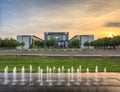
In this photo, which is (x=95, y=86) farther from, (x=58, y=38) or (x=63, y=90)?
(x=58, y=38)

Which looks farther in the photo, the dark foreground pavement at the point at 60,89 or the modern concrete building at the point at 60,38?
the modern concrete building at the point at 60,38

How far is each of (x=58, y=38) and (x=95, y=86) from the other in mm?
135836

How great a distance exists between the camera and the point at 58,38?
477ft

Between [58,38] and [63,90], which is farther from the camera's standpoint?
[58,38]

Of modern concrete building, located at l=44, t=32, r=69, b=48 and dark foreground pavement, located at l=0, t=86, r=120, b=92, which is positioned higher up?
modern concrete building, located at l=44, t=32, r=69, b=48

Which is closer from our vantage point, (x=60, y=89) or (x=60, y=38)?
(x=60, y=89)

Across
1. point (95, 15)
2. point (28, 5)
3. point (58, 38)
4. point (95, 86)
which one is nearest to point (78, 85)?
point (95, 86)

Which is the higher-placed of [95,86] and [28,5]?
[28,5]

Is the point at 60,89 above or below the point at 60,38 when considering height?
below

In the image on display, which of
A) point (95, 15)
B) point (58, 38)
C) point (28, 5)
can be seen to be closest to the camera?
point (28, 5)

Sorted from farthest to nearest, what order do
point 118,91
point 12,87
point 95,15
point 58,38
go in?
point 58,38 → point 95,15 → point 12,87 → point 118,91

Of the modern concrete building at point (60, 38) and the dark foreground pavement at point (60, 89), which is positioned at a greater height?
the modern concrete building at point (60, 38)

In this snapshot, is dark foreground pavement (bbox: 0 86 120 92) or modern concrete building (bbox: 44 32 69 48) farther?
modern concrete building (bbox: 44 32 69 48)

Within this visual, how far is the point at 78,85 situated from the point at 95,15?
12.5m
